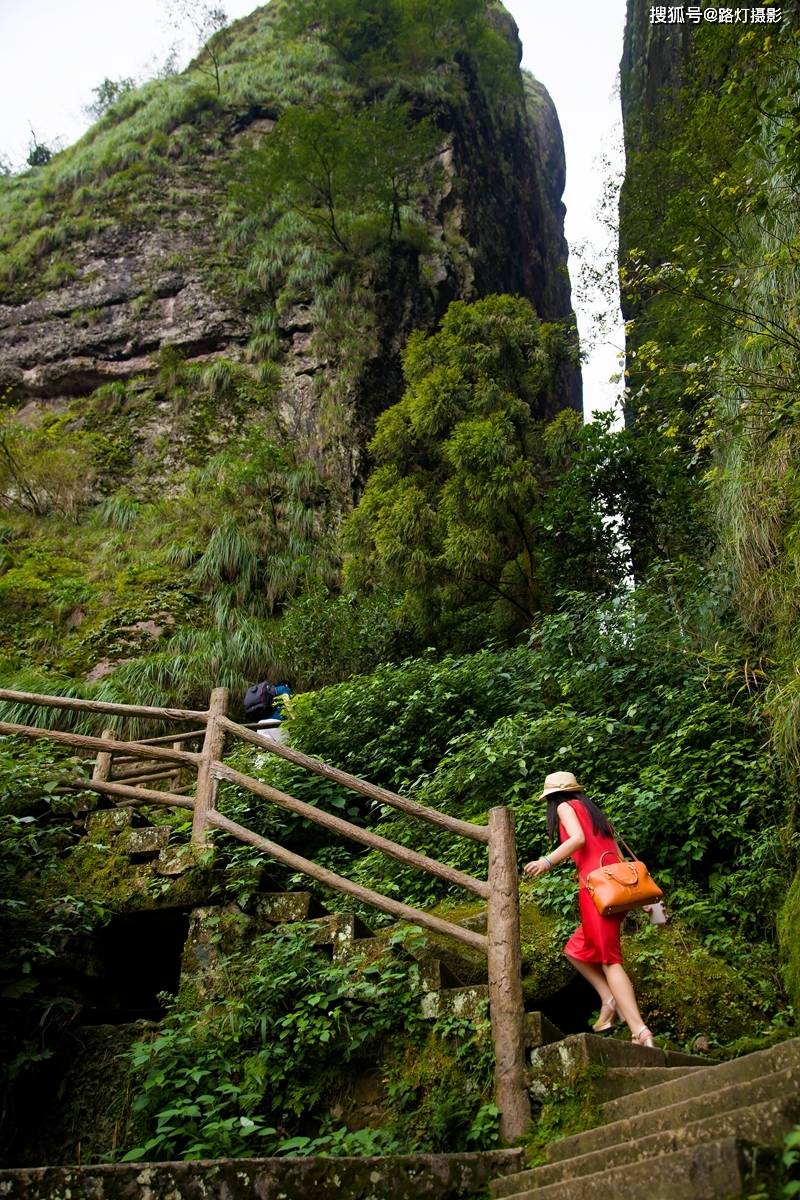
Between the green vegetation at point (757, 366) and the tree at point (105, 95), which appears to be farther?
the tree at point (105, 95)

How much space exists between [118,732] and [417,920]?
7.75m

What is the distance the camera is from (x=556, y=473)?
39.5 ft

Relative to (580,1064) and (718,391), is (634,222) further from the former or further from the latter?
(580,1064)

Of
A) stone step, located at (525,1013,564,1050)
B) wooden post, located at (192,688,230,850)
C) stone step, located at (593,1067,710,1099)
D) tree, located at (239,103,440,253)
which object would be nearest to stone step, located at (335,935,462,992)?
stone step, located at (525,1013,564,1050)

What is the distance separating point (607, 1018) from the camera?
450cm

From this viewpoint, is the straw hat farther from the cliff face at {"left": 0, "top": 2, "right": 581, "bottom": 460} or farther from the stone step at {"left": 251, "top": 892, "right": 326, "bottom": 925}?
the cliff face at {"left": 0, "top": 2, "right": 581, "bottom": 460}

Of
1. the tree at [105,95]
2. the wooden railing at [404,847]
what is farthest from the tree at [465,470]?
the tree at [105,95]

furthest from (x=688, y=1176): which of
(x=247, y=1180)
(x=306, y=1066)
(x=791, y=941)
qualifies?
(x=791, y=941)

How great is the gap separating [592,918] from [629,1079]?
813mm

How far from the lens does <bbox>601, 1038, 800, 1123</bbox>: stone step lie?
3.01 meters

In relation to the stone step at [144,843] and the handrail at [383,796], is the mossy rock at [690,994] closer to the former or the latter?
the handrail at [383,796]

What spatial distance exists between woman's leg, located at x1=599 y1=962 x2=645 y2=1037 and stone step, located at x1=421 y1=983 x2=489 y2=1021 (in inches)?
23.8

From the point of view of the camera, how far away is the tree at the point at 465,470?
1116 cm

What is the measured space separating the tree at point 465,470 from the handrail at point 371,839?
5.81 metres
